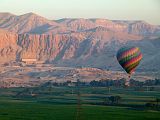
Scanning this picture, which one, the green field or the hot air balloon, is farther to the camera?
the green field

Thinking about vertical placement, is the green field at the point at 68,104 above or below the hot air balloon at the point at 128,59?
below

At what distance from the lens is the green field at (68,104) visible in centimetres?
6544

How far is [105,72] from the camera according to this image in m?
146

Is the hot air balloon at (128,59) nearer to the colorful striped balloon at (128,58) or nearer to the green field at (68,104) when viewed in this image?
the colorful striped balloon at (128,58)

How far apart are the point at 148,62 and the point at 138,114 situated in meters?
95.9

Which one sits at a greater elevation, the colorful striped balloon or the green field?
the colorful striped balloon

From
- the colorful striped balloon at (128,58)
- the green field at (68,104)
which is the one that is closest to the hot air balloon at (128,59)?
the colorful striped balloon at (128,58)

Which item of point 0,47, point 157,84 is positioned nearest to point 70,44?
point 0,47

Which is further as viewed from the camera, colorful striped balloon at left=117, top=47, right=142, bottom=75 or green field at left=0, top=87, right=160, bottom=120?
green field at left=0, top=87, right=160, bottom=120

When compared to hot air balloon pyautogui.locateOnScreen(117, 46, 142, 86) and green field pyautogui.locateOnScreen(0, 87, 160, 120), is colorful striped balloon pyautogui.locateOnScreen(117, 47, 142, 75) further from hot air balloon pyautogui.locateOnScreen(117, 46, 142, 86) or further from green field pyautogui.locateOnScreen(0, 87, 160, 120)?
green field pyautogui.locateOnScreen(0, 87, 160, 120)

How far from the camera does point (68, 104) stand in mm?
80062

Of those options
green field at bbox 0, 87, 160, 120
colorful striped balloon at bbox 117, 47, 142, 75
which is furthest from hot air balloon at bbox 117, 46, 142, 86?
green field at bbox 0, 87, 160, 120

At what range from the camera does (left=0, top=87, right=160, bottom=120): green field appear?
2576 inches

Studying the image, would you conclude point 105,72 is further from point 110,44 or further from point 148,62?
point 110,44
